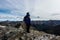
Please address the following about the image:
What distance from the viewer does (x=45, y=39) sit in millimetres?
18266

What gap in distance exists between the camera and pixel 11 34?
18.3 m

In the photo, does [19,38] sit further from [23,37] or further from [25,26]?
[25,26]

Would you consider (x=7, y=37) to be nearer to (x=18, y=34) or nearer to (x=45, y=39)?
(x=18, y=34)

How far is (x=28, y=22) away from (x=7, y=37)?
3.90m

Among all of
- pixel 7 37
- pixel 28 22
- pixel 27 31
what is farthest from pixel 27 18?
pixel 7 37

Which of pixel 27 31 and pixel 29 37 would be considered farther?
pixel 27 31

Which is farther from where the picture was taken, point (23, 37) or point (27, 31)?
point (27, 31)

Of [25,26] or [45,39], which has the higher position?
[25,26]

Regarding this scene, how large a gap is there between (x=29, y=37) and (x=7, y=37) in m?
3.08

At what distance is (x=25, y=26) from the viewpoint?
20422 mm

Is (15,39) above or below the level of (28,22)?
below

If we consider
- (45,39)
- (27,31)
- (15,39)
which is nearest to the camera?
(15,39)

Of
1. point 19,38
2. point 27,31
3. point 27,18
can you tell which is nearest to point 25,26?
point 27,31

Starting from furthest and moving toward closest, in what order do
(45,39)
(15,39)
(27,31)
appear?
1. (27,31)
2. (45,39)
3. (15,39)
